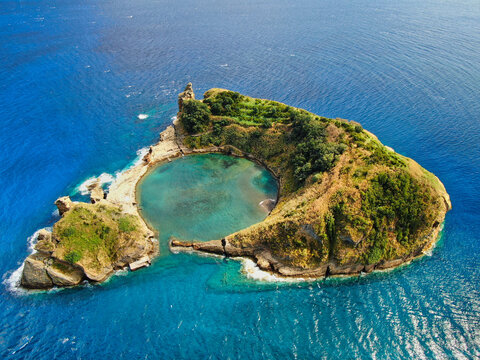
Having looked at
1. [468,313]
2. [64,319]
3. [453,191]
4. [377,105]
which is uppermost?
[377,105]

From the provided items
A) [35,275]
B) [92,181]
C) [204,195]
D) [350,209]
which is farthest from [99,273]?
[350,209]

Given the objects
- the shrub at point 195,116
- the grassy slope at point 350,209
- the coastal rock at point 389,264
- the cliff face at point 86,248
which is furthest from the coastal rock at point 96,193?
the coastal rock at point 389,264

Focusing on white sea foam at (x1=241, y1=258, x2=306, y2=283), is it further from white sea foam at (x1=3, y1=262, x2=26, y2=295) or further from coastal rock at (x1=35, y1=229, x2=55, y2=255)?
white sea foam at (x1=3, y1=262, x2=26, y2=295)

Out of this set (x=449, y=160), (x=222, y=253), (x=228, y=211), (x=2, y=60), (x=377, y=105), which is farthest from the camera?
(x=2, y=60)

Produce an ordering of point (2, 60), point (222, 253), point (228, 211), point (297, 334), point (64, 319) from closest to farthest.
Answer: point (297, 334) → point (64, 319) → point (222, 253) → point (228, 211) → point (2, 60)

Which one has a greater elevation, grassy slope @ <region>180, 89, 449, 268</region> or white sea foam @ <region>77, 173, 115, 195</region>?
grassy slope @ <region>180, 89, 449, 268</region>

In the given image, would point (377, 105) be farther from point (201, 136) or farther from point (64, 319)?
point (64, 319)

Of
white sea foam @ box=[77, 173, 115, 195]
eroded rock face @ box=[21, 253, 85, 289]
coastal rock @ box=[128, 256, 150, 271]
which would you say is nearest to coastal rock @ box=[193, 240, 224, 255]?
coastal rock @ box=[128, 256, 150, 271]

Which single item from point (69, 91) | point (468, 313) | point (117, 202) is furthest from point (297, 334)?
point (69, 91)
